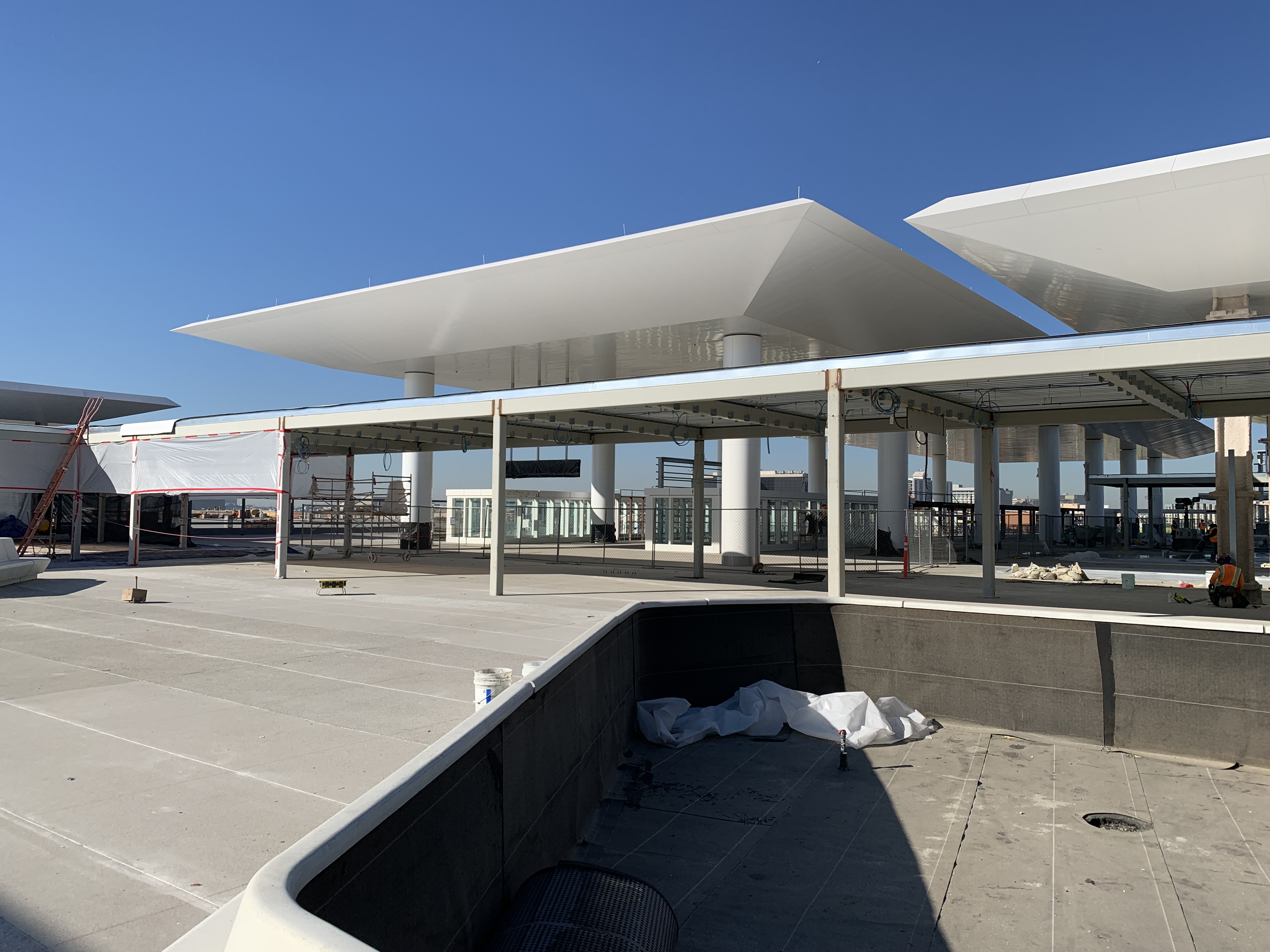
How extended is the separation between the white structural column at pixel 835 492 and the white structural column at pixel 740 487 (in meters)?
15.8

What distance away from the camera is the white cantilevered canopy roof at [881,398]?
12242 mm

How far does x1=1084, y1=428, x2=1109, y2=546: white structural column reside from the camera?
56.0 metres

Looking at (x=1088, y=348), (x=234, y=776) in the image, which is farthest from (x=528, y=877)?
(x=1088, y=348)

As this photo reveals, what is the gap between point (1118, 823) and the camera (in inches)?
341

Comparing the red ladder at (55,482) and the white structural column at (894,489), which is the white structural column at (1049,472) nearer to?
the white structural column at (894,489)

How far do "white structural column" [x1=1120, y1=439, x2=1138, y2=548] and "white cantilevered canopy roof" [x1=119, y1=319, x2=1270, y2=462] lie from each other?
3298 centimetres

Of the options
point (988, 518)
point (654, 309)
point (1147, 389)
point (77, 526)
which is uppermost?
point (654, 309)

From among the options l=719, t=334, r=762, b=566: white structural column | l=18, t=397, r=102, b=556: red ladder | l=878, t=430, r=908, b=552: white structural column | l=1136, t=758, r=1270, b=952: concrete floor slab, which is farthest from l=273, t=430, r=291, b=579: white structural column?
l=878, t=430, r=908, b=552: white structural column

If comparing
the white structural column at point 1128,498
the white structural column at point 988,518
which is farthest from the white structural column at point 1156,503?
the white structural column at point 988,518

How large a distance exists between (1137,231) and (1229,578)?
987cm

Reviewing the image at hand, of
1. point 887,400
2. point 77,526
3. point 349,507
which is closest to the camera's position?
point 887,400

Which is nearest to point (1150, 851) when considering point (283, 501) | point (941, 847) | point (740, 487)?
point (941, 847)

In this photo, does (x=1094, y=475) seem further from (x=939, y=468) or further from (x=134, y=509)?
(x=134, y=509)

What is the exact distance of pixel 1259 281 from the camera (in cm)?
2442
